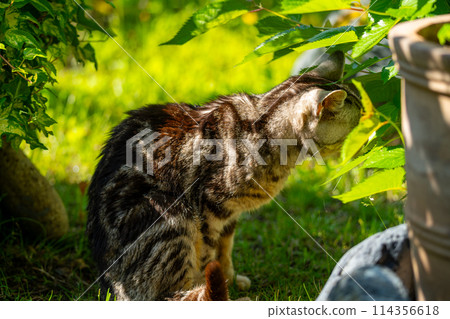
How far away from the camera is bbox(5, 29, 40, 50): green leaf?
209 cm

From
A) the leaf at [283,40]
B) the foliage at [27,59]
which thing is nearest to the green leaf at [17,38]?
the foliage at [27,59]

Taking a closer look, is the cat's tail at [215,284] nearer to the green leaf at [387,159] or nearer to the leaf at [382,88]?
the green leaf at [387,159]

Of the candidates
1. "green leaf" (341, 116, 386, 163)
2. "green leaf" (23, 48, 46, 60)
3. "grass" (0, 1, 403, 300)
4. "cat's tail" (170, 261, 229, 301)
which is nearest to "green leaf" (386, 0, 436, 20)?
"green leaf" (341, 116, 386, 163)

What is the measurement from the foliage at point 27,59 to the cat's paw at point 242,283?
44.0 inches

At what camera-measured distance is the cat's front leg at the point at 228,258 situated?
8.84 feet

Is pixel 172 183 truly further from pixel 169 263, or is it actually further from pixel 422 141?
pixel 422 141

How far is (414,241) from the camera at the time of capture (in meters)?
1.57

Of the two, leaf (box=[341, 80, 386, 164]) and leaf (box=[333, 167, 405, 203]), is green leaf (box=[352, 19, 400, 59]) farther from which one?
leaf (box=[333, 167, 405, 203])

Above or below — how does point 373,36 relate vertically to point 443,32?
below

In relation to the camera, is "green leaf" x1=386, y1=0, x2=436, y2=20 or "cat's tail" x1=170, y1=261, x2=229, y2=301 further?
"cat's tail" x1=170, y1=261, x2=229, y2=301

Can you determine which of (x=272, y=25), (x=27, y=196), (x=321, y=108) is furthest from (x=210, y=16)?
(x=27, y=196)

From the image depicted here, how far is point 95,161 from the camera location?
3.80 metres

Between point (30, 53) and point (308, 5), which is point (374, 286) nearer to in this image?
point (308, 5)

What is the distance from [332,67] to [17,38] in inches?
53.3
